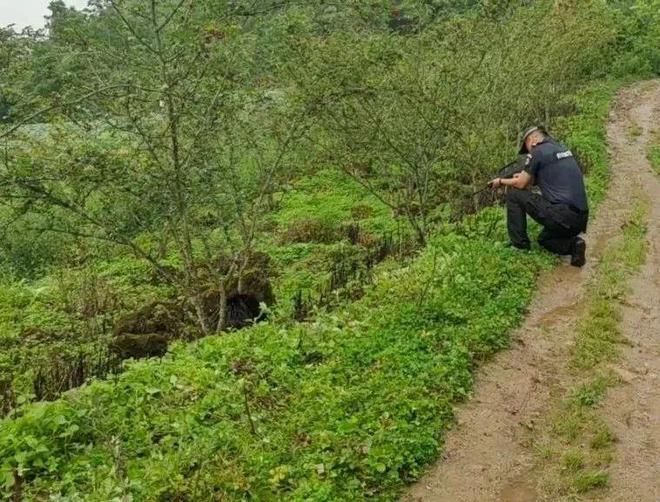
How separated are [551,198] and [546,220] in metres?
0.27

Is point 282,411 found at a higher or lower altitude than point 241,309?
higher

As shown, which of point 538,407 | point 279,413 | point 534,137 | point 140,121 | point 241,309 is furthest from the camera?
point 241,309

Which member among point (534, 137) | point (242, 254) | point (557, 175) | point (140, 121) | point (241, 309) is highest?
point (140, 121)

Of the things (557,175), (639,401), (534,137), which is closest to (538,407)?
(639,401)

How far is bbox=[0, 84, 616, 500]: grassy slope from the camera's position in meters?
4.20

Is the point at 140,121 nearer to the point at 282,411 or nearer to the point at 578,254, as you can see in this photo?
the point at 282,411

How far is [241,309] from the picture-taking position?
945 cm

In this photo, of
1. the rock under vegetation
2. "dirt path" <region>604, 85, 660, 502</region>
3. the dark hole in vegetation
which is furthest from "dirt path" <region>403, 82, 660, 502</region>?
the dark hole in vegetation

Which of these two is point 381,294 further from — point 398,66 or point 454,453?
point 398,66

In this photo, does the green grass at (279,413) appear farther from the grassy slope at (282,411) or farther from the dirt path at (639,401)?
the dirt path at (639,401)

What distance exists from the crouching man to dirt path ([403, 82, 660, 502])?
418 millimetres

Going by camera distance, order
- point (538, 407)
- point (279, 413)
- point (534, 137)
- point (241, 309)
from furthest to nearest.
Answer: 1. point (241, 309)
2. point (534, 137)
3. point (538, 407)
4. point (279, 413)

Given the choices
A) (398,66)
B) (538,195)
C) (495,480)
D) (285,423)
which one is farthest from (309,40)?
(495,480)

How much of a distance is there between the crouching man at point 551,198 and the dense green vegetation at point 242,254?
322mm
